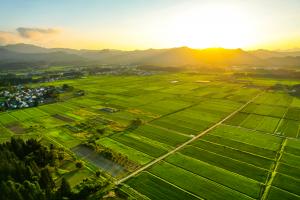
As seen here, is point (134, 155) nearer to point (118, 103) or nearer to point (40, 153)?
point (40, 153)

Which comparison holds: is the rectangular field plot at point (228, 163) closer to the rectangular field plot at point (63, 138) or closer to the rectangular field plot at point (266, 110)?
the rectangular field plot at point (63, 138)

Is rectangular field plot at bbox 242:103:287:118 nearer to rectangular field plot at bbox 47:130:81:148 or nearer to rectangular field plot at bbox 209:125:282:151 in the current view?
rectangular field plot at bbox 209:125:282:151

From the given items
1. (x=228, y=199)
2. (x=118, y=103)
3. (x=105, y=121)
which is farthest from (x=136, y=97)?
(x=228, y=199)

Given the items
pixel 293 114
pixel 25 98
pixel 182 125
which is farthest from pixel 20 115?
pixel 293 114

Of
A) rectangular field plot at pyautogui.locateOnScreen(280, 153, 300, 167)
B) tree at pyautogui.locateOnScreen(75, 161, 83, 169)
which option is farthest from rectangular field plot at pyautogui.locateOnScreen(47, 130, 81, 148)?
rectangular field plot at pyautogui.locateOnScreen(280, 153, 300, 167)

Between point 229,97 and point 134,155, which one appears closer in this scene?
point 134,155

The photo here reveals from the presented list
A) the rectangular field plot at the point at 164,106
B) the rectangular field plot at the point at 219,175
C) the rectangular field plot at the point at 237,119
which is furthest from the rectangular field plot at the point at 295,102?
the rectangular field plot at the point at 219,175
